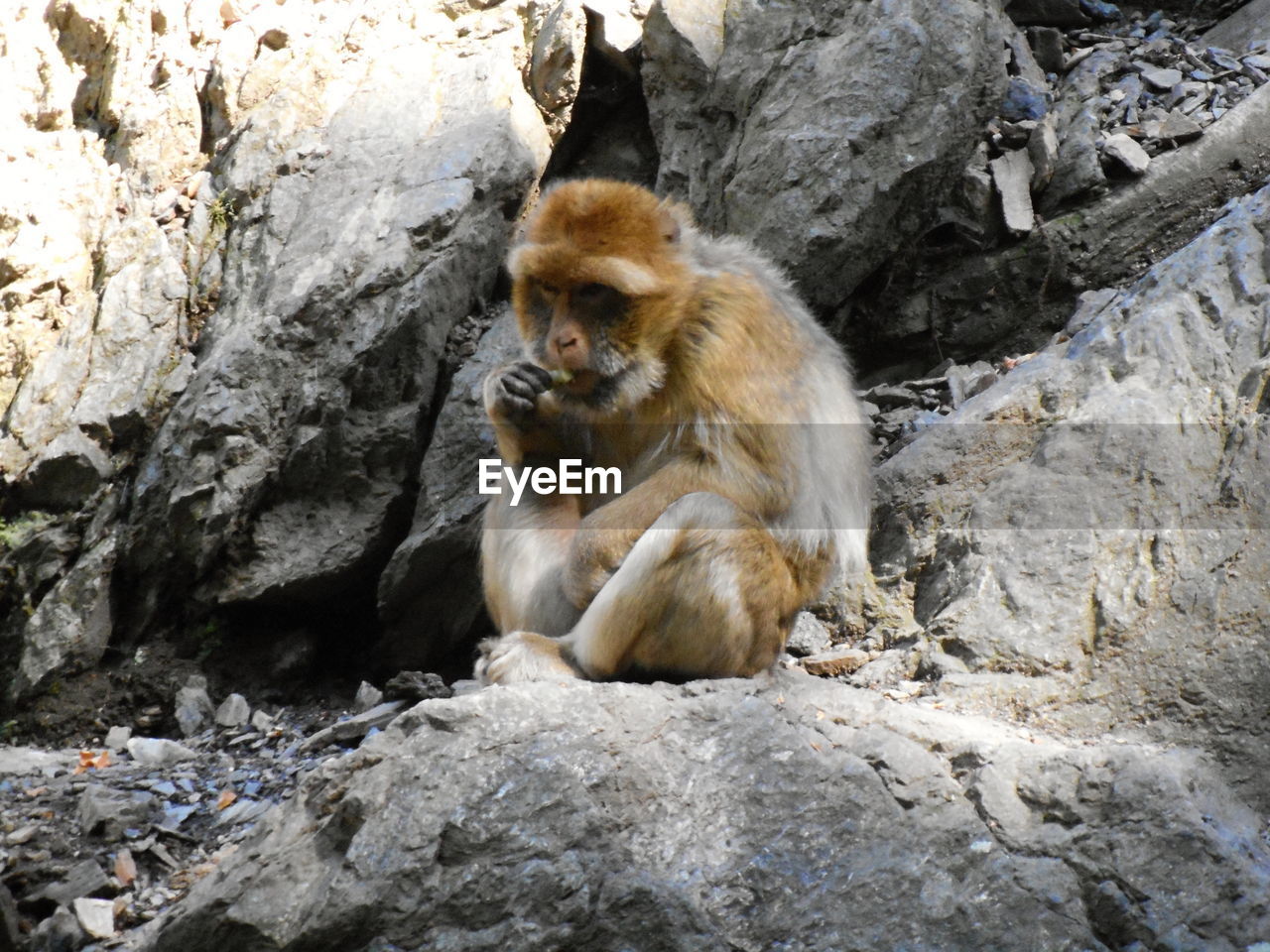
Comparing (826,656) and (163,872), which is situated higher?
(826,656)

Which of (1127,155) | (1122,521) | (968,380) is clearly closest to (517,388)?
(1122,521)

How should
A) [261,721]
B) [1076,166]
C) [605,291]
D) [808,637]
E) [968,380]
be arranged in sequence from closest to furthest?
[605,291]
[808,637]
[261,721]
[968,380]
[1076,166]

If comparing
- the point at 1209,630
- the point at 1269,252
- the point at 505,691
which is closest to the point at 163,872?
the point at 505,691

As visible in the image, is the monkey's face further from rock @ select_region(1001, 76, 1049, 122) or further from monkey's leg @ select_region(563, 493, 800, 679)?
rock @ select_region(1001, 76, 1049, 122)

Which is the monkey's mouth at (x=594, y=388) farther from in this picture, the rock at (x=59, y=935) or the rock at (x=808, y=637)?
the rock at (x=59, y=935)

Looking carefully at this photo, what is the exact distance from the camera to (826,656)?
5254 millimetres

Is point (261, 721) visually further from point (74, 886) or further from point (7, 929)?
point (7, 929)

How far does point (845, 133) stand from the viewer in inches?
267

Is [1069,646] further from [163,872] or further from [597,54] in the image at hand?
[597,54]

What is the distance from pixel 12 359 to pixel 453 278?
253 cm

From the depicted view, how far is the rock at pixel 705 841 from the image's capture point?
3.37 meters

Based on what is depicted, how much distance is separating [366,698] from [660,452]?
2.48 meters

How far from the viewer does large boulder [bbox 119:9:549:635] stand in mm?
6711

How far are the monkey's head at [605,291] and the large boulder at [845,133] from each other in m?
2.25
